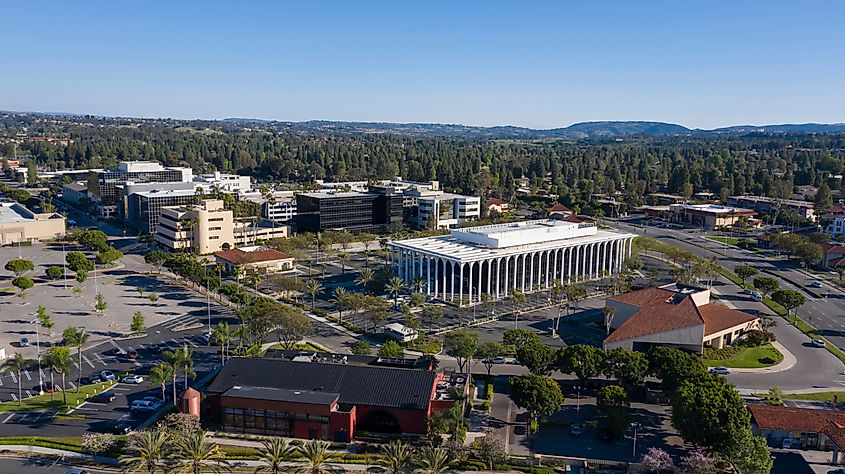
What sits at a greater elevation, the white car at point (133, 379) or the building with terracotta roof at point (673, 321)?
the building with terracotta roof at point (673, 321)

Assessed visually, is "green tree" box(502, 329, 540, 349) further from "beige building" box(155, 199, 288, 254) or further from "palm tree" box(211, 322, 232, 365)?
"beige building" box(155, 199, 288, 254)

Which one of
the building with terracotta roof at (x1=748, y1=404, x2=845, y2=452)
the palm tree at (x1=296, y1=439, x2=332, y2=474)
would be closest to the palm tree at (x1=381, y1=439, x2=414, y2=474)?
the palm tree at (x1=296, y1=439, x2=332, y2=474)

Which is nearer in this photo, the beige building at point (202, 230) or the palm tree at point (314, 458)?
the palm tree at point (314, 458)

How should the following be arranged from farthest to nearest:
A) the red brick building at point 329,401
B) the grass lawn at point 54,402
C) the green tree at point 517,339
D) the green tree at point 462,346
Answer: the green tree at point 517,339 → the green tree at point 462,346 → the grass lawn at point 54,402 → the red brick building at point 329,401

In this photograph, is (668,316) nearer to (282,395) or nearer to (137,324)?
(282,395)

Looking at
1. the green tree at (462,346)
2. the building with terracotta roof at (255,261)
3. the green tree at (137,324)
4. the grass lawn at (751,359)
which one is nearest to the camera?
the green tree at (462,346)

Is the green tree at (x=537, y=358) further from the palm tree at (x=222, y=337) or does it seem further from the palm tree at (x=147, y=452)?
the palm tree at (x=147, y=452)

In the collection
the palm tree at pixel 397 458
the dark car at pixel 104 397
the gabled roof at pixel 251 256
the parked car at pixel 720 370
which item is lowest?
the parked car at pixel 720 370

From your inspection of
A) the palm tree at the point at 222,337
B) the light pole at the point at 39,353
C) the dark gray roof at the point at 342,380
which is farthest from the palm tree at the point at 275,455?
the light pole at the point at 39,353
